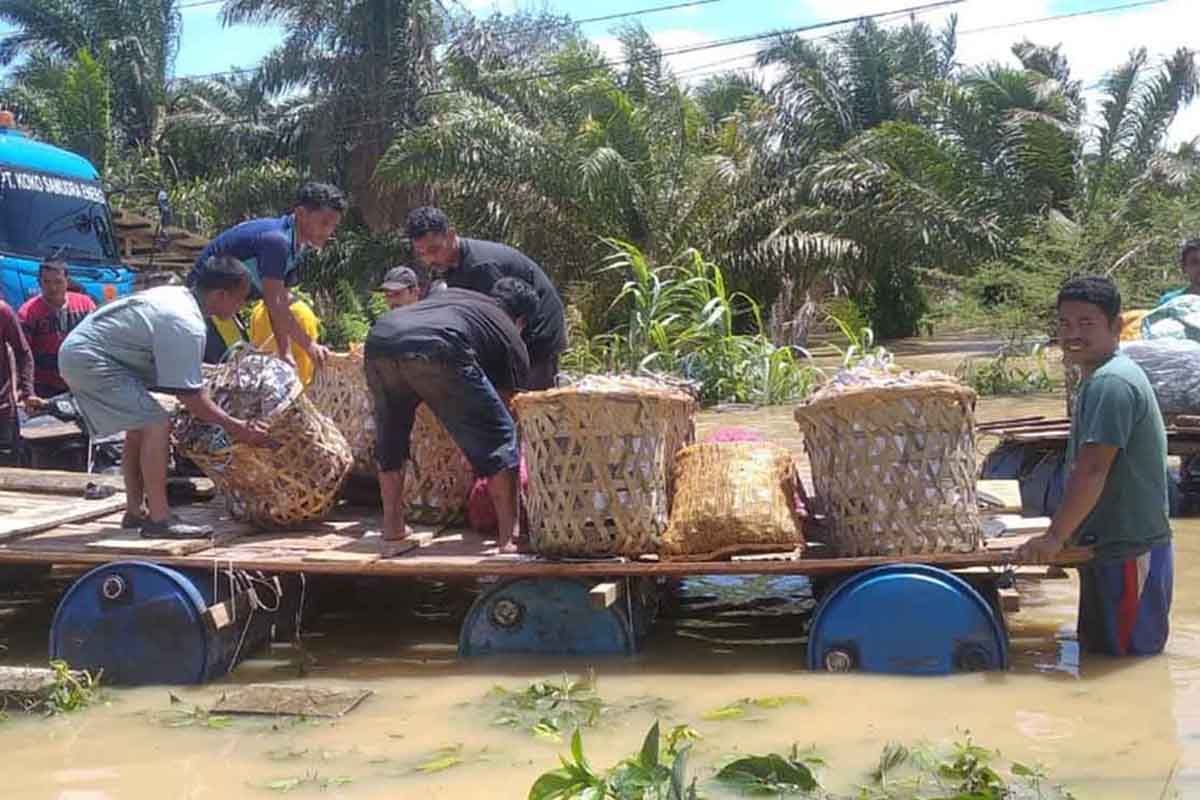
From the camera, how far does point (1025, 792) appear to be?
12.5 ft

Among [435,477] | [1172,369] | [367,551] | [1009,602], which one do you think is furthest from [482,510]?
[1172,369]

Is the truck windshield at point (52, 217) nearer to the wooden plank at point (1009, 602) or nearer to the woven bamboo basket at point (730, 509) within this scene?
the woven bamboo basket at point (730, 509)

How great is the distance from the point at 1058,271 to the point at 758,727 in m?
13.8

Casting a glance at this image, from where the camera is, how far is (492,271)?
650cm

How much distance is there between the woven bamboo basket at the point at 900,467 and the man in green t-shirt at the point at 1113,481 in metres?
0.32

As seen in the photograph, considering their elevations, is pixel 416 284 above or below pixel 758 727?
above

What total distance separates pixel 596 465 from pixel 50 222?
795 centimetres

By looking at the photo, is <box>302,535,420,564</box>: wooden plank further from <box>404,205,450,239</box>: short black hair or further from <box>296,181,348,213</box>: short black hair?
<box>296,181,348,213</box>: short black hair

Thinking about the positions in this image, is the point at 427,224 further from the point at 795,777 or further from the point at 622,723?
the point at 795,777

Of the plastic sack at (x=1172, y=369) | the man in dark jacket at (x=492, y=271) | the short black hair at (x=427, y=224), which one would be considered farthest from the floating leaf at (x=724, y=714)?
the plastic sack at (x=1172, y=369)

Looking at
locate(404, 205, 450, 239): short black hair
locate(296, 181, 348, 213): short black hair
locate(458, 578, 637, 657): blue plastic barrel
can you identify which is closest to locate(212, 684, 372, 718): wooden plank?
locate(458, 578, 637, 657): blue plastic barrel

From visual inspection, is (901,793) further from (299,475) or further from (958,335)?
(958,335)

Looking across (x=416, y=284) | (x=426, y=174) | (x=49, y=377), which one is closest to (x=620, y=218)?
(x=426, y=174)

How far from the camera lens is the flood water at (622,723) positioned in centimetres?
421
